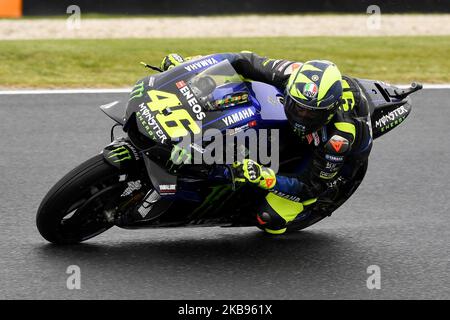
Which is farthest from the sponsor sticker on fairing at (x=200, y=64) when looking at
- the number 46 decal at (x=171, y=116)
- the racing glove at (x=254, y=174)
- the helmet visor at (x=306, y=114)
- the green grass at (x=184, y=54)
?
the green grass at (x=184, y=54)

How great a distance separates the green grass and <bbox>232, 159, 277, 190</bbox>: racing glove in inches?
195

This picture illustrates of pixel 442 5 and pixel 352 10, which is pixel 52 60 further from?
pixel 442 5

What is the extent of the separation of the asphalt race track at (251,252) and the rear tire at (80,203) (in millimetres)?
111

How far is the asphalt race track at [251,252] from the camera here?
5117 mm

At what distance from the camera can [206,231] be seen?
5.97 meters

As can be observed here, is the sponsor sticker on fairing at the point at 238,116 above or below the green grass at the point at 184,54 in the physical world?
below

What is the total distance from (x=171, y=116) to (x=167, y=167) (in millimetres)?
269

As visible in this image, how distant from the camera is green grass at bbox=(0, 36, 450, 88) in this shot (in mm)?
10172

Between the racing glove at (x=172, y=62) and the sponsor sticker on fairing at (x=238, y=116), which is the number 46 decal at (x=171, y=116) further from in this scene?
the racing glove at (x=172, y=62)

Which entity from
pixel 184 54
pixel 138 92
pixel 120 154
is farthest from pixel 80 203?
pixel 184 54

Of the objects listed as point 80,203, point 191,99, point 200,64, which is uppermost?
point 200,64

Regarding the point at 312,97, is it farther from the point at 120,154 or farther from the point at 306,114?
the point at 120,154

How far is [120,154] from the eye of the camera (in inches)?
203
